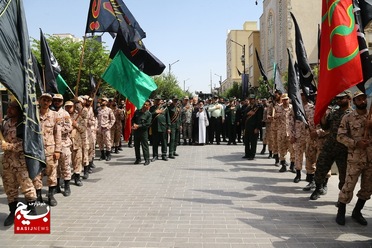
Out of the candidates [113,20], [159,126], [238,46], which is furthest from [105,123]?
[238,46]

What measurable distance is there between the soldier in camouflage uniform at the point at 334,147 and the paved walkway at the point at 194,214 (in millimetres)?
619

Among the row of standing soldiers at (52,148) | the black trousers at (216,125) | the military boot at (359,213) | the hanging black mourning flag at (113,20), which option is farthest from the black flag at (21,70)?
the black trousers at (216,125)

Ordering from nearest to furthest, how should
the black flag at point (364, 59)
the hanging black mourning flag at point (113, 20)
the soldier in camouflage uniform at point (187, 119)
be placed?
the black flag at point (364, 59) < the hanging black mourning flag at point (113, 20) < the soldier in camouflage uniform at point (187, 119)

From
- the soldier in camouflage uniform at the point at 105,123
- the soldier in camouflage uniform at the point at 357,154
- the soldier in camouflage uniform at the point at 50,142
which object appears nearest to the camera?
the soldier in camouflage uniform at the point at 357,154

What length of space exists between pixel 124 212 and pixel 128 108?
755 centimetres

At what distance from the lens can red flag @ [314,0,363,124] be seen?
193 inches

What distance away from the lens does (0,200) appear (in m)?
6.94

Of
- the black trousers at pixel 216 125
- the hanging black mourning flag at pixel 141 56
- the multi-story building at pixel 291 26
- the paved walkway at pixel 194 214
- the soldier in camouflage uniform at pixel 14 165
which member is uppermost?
the multi-story building at pixel 291 26

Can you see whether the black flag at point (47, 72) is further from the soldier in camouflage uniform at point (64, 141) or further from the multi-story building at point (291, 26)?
the multi-story building at point (291, 26)

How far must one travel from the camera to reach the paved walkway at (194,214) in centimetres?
481

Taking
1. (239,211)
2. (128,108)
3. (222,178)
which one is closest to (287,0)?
(128,108)

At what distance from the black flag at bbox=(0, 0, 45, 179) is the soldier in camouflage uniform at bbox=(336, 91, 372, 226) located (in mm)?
4361

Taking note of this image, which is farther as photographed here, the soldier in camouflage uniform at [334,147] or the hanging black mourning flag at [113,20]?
the hanging black mourning flag at [113,20]

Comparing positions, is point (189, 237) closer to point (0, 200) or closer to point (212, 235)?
point (212, 235)
